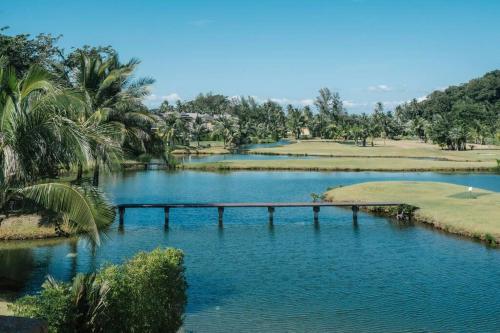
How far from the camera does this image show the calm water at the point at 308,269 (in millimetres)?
24484

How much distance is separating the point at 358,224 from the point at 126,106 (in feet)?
75.5

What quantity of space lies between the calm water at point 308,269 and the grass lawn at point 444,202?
68.0 inches

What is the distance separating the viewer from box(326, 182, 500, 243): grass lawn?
1676 inches

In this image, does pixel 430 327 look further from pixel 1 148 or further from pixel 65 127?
pixel 1 148

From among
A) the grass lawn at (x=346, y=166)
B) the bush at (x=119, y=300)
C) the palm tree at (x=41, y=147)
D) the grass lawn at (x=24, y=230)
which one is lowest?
the grass lawn at (x=24, y=230)

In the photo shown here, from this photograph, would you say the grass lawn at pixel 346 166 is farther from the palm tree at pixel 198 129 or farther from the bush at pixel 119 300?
the bush at pixel 119 300

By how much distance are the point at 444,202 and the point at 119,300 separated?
144 ft

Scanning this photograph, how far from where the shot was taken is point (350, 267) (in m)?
33.6

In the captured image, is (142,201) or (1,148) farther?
(142,201)

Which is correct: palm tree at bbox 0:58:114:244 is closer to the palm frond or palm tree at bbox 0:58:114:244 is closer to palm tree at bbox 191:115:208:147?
the palm frond

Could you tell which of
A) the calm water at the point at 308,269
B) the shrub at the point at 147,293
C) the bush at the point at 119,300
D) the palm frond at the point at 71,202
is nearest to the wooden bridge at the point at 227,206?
the calm water at the point at 308,269

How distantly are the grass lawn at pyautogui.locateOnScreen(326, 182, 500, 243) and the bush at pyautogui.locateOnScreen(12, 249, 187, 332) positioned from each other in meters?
28.4

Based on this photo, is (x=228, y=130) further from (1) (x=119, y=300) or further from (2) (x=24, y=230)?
(1) (x=119, y=300)

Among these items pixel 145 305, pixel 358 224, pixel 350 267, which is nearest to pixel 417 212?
pixel 358 224
